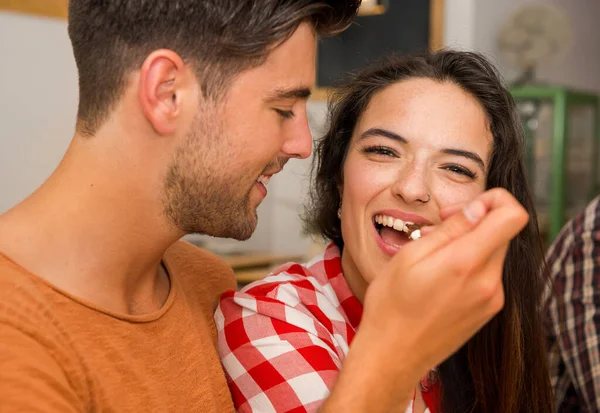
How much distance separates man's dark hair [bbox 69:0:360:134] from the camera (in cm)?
119

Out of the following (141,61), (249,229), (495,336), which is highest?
(141,61)

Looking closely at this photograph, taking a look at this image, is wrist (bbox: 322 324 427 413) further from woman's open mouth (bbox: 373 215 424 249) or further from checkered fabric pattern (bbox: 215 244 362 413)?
woman's open mouth (bbox: 373 215 424 249)

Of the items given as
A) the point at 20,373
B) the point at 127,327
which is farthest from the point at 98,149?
the point at 20,373

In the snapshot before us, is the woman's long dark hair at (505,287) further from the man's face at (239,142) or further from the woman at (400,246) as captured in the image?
the man's face at (239,142)

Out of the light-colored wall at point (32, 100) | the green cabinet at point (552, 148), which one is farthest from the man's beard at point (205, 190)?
the green cabinet at point (552, 148)

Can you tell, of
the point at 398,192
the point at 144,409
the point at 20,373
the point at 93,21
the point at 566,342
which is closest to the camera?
the point at 20,373

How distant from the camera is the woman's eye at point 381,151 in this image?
1.51 meters

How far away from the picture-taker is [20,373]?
91 centimetres

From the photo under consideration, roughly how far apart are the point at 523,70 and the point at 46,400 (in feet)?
14.2

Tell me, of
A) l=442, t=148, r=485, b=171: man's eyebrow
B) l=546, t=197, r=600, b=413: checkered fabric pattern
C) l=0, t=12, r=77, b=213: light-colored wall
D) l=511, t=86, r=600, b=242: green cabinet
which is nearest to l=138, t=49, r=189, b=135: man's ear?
l=442, t=148, r=485, b=171: man's eyebrow

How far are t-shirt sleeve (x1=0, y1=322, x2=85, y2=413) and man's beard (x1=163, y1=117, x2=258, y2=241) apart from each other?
14.0 inches

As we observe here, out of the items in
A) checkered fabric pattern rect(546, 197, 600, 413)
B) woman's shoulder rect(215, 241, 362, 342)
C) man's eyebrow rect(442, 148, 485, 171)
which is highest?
man's eyebrow rect(442, 148, 485, 171)

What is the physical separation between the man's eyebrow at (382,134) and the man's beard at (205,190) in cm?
35

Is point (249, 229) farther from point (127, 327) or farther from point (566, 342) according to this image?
point (566, 342)
